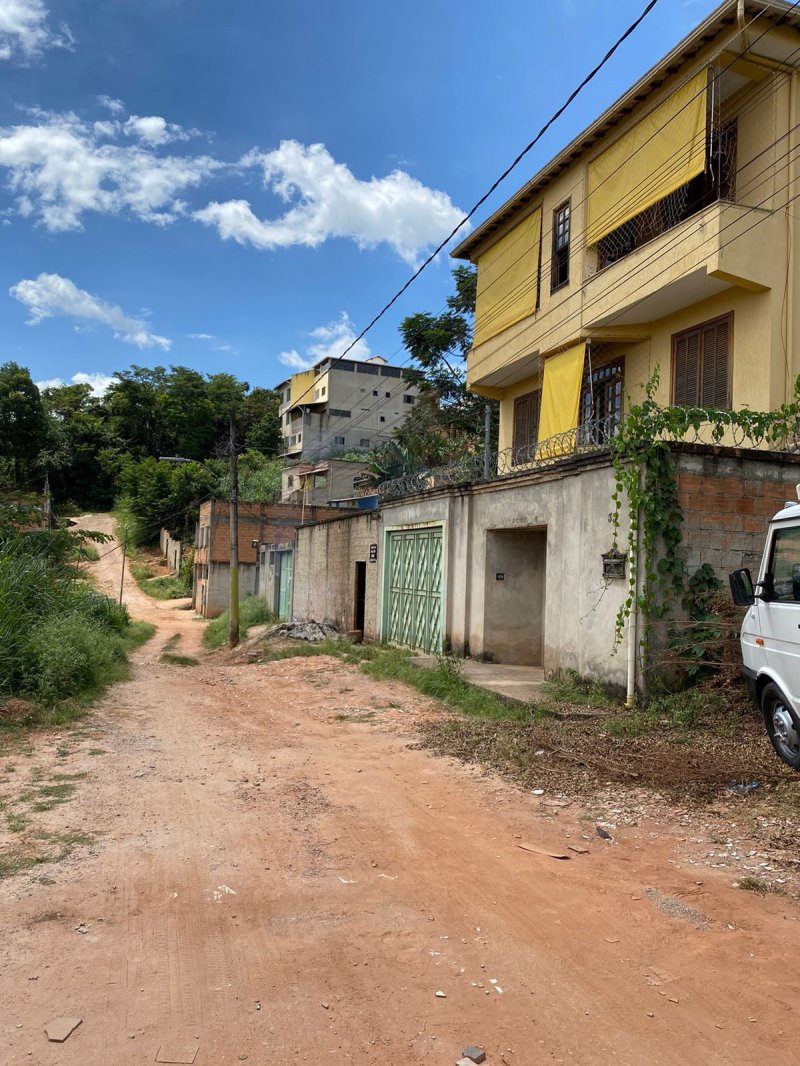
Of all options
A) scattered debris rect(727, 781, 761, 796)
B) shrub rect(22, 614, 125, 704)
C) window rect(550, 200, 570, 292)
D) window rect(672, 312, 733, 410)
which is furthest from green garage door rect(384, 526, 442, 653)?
scattered debris rect(727, 781, 761, 796)

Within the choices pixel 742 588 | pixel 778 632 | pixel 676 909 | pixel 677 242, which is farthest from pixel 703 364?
pixel 676 909

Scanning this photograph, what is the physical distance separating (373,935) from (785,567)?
4578 mm

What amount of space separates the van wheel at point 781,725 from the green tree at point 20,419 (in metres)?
50.9

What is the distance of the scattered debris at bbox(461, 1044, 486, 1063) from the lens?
8.54 feet

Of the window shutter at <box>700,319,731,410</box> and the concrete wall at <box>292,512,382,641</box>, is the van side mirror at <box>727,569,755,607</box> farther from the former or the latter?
the concrete wall at <box>292,512,382,641</box>

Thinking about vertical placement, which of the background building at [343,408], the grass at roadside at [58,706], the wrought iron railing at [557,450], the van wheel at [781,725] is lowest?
the grass at roadside at [58,706]

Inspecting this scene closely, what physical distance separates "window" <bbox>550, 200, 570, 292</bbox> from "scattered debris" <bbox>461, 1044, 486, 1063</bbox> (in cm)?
1410

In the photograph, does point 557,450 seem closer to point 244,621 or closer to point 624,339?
point 624,339

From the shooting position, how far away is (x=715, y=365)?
1189 cm

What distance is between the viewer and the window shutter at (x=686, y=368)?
1225 cm

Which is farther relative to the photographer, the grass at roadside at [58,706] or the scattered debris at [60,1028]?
the grass at roadside at [58,706]

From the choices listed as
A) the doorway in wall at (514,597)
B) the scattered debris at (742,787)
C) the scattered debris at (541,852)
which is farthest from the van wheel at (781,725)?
the doorway in wall at (514,597)

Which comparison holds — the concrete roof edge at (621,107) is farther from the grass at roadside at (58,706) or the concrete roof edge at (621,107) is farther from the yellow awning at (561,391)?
the grass at roadside at (58,706)

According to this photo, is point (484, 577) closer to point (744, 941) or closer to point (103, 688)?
point (103, 688)
